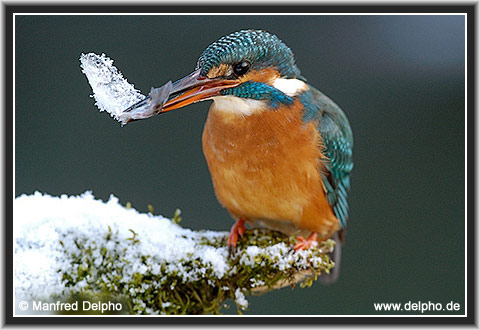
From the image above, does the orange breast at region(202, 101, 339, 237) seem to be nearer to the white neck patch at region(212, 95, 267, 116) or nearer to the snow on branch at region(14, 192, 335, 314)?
the white neck patch at region(212, 95, 267, 116)

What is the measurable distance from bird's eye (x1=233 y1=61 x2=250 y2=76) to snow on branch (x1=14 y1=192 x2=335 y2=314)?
669 mm

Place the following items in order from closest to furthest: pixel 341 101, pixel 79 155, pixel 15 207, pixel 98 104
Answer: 1. pixel 98 104
2. pixel 15 207
3. pixel 79 155
4. pixel 341 101

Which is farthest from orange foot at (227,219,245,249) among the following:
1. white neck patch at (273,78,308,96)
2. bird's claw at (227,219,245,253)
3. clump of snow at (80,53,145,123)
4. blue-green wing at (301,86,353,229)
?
clump of snow at (80,53,145,123)

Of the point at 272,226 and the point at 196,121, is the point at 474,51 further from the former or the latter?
the point at 196,121

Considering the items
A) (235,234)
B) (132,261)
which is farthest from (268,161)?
(132,261)

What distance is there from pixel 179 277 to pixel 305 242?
628mm

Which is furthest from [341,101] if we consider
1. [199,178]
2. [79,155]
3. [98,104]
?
[98,104]

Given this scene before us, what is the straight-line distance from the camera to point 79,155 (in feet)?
9.23

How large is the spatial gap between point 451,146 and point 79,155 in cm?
191

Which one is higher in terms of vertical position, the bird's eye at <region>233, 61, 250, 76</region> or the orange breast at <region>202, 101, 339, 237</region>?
the bird's eye at <region>233, 61, 250, 76</region>

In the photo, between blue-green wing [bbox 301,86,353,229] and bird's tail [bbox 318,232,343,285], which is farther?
bird's tail [bbox 318,232,343,285]

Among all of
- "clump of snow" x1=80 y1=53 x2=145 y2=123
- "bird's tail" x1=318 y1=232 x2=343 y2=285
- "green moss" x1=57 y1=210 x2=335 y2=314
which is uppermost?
"clump of snow" x1=80 y1=53 x2=145 y2=123

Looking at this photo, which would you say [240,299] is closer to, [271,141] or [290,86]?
[271,141]

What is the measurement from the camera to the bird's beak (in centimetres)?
183
